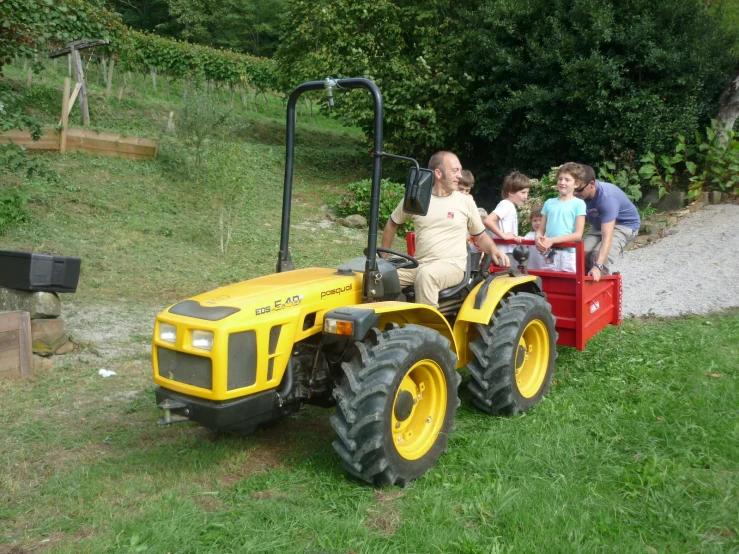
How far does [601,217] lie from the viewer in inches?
247

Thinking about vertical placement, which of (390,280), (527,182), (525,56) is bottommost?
(390,280)

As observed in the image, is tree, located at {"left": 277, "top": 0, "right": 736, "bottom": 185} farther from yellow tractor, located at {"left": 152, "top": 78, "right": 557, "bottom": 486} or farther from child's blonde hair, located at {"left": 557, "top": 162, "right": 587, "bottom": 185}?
yellow tractor, located at {"left": 152, "top": 78, "right": 557, "bottom": 486}

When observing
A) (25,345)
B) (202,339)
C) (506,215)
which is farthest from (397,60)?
(202,339)

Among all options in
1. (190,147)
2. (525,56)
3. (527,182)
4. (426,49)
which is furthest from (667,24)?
(190,147)

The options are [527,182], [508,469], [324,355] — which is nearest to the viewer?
[508,469]

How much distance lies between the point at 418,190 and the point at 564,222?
251cm

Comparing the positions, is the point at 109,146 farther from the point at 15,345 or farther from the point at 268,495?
the point at 268,495

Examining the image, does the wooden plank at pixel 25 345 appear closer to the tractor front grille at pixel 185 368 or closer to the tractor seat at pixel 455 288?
the tractor front grille at pixel 185 368

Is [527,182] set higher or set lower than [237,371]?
higher

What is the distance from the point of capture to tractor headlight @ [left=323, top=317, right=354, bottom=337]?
3719 millimetres

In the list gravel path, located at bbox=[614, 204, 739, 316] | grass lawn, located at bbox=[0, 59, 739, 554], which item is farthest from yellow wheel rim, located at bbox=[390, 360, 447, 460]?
gravel path, located at bbox=[614, 204, 739, 316]

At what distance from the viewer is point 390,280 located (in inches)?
171

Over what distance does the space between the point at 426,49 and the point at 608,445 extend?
14.4 metres

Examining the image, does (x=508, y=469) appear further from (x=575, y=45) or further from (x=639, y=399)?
(x=575, y=45)
